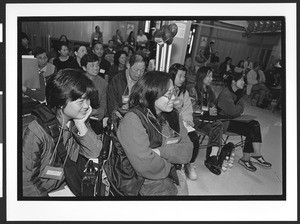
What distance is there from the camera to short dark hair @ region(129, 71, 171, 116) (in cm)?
171

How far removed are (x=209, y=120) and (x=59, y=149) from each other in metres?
1.02

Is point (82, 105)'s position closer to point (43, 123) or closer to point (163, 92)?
point (43, 123)

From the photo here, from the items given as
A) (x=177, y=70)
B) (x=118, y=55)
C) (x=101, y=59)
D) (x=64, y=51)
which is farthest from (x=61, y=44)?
(x=177, y=70)

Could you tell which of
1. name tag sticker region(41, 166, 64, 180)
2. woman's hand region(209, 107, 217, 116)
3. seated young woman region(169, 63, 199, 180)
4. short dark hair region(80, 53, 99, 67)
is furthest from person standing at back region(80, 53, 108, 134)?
woman's hand region(209, 107, 217, 116)

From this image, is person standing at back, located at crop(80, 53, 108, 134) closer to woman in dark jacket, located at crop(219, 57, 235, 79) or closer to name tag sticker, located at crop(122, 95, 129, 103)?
name tag sticker, located at crop(122, 95, 129, 103)

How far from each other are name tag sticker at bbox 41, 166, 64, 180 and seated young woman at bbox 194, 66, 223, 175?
97cm

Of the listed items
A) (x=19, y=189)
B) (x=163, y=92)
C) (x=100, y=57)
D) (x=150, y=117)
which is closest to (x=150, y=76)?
(x=163, y=92)

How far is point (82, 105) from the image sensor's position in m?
1.77

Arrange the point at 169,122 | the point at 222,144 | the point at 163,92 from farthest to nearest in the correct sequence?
the point at 222,144
the point at 169,122
the point at 163,92

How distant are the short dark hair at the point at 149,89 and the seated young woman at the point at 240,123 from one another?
463 millimetres

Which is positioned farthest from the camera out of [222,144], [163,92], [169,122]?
[222,144]

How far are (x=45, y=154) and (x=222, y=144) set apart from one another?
3.95ft

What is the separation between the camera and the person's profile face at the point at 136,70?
5.99ft

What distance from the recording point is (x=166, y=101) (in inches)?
68.6
